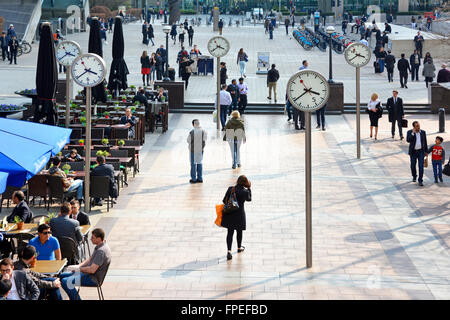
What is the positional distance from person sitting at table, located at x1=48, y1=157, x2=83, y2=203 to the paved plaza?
2.26ft

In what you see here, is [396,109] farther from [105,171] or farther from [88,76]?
[88,76]

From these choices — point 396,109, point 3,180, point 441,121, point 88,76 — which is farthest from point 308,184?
point 441,121

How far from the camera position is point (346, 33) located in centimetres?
7381

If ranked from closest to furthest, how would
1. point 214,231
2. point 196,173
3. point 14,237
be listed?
point 14,237, point 214,231, point 196,173

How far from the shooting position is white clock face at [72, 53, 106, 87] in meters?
16.7

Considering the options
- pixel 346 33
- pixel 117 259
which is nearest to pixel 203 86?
pixel 117 259

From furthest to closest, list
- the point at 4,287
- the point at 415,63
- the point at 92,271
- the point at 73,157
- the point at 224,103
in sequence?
1. the point at 415,63
2. the point at 224,103
3. the point at 73,157
4. the point at 92,271
5. the point at 4,287

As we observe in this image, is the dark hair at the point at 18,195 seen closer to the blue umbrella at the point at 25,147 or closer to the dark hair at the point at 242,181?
the blue umbrella at the point at 25,147

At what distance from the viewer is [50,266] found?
1129 cm

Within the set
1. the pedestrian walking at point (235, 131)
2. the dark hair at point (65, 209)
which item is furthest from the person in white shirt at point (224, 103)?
A: the dark hair at point (65, 209)

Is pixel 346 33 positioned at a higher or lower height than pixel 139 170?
higher

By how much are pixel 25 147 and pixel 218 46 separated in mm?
13721
